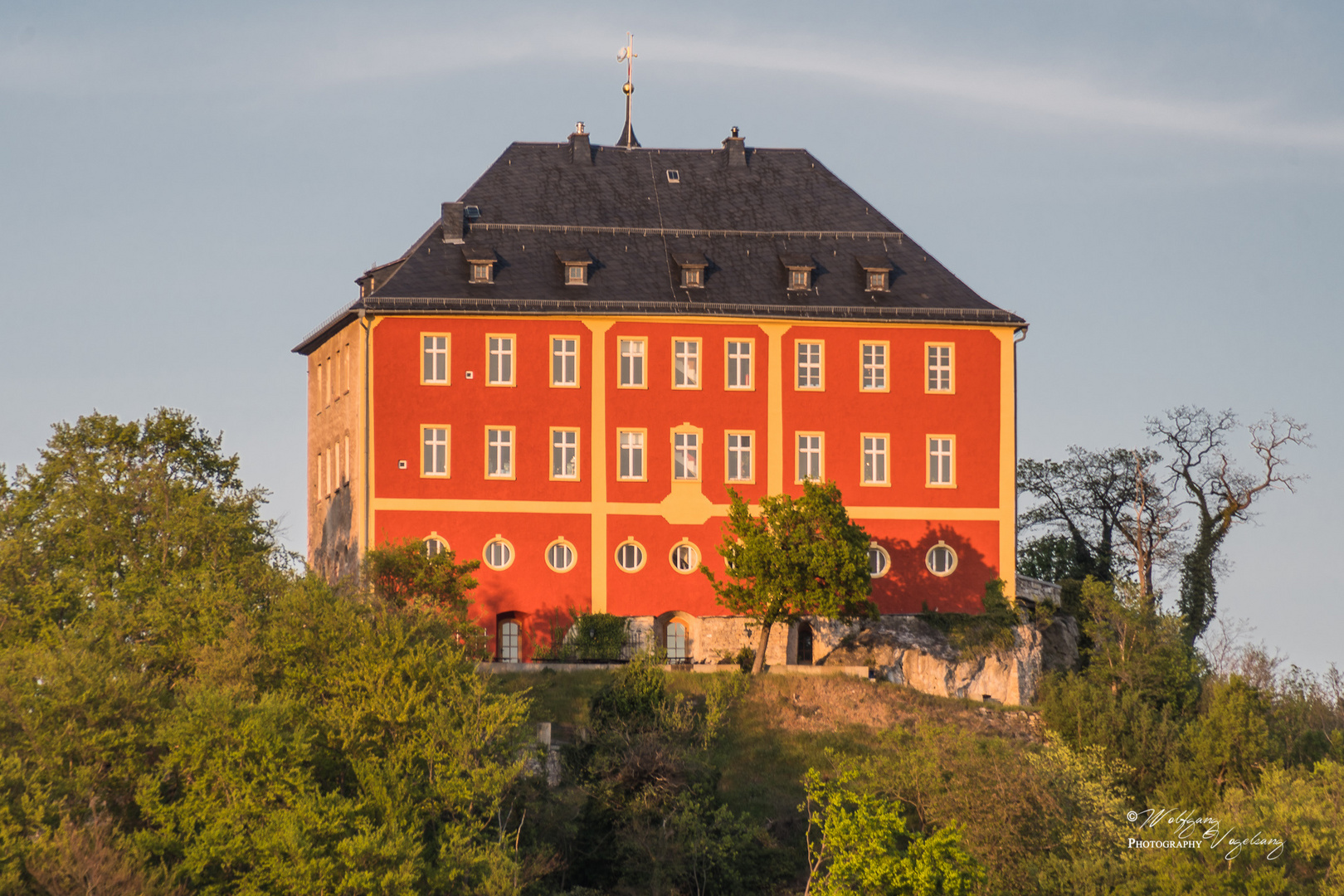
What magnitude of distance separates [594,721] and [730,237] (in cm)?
1741

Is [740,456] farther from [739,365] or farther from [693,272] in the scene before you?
[693,272]

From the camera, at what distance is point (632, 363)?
1886 inches

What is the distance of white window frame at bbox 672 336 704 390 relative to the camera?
48.0 metres

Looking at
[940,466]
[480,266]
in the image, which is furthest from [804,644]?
[480,266]

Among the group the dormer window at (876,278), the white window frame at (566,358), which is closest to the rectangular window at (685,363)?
the white window frame at (566,358)

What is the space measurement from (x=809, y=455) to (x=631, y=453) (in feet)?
15.6

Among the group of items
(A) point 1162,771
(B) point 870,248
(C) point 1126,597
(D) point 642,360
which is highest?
(B) point 870,248

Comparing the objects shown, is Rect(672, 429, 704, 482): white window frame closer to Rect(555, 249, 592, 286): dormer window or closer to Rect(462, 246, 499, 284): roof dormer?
Rect(555, 249, 592, 286): dormer window

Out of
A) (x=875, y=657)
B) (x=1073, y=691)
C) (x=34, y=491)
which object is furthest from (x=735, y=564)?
(x=34, y=491)

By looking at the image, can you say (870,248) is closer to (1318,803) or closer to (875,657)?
(875,657)

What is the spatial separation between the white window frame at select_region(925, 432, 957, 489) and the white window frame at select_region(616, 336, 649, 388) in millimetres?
7744

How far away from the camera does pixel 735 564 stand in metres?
44.0

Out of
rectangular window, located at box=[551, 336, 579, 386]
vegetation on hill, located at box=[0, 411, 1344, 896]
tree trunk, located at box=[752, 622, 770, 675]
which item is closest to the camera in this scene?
vegetation on hill, located at box=[0, 411, 1344, 896]

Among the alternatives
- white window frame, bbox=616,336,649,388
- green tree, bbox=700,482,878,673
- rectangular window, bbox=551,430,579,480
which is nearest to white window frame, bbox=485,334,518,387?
rectangular window, bbox=551,430,579,480
